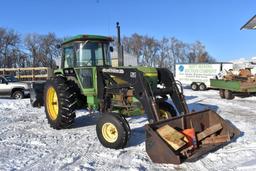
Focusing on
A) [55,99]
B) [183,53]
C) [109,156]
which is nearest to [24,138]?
[55,99]

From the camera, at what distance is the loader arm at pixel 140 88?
7.39 metres

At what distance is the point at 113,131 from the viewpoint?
7.51m

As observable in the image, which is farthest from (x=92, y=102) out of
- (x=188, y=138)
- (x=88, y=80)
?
(x=188, y=138)

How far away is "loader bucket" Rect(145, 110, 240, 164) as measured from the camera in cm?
610

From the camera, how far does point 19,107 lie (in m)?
15.1

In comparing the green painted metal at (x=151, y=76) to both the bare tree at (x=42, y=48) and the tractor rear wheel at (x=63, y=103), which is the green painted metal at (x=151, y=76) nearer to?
the tractor rear wheel at (x=63, y=103)

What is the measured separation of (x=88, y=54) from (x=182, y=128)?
3.73 m

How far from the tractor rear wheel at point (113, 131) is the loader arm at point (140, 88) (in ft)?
1.93

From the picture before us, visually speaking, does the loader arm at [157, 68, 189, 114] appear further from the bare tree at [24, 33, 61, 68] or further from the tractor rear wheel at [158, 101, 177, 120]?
the bare tree at [24, 33, 61, 68]

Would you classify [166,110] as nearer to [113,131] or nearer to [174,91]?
[174,91]

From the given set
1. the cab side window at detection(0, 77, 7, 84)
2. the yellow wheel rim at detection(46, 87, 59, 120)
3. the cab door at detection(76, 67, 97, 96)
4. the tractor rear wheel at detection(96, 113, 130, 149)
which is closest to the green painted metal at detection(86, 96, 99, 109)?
the cab door at detection(76, 67, 97, 96)

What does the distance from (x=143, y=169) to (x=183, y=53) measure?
2776 inches

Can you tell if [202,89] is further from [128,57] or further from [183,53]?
[183,53]

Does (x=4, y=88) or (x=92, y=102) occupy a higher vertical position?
(x=92, y=102)
